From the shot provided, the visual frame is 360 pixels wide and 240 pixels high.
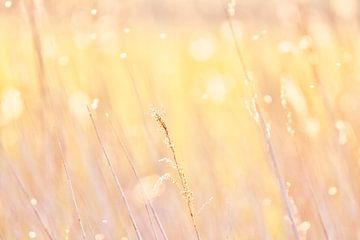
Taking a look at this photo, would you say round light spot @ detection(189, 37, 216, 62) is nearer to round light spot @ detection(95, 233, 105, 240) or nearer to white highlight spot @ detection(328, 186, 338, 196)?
white highlight spot @ detection(328, 186, 338, 196)

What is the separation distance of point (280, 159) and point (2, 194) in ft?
1.75

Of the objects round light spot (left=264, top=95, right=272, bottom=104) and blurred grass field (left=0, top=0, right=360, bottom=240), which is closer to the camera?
blurred grass field (left=0, top=0, right=360, bottom=240)

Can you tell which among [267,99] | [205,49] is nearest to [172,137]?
[267,99]

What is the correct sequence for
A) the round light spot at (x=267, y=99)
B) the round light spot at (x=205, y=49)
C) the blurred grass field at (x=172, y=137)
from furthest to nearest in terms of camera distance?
1. the round light spot at (x=205, y=49)
2. the round light spot at (x=267, y=99)
3. the blurred grass field at (x=172, y=137)

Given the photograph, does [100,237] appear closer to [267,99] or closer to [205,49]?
[267,99]

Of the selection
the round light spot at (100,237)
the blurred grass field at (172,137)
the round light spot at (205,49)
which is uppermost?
the round light spot at (205,49)

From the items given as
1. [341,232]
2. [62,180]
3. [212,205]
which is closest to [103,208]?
[62,180]

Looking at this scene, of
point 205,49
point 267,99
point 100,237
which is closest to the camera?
point 100,237

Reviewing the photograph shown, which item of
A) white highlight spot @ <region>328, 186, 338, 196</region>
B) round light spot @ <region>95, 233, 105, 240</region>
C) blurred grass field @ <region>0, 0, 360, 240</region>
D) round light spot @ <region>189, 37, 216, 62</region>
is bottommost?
white highlight spot @ <region>328, 186, 338, 196</region>

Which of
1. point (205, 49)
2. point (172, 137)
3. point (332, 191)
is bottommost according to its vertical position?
point (332, 191)

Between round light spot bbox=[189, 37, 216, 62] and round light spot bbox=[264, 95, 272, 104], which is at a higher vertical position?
round light spot bbox=[189, 37, 216, 62]

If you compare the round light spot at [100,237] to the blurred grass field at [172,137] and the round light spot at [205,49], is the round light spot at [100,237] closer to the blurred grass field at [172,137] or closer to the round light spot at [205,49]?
the blurred grass field at [172,137]

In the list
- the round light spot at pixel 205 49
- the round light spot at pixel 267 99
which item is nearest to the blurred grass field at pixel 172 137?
the round light spot at pixel 267 99

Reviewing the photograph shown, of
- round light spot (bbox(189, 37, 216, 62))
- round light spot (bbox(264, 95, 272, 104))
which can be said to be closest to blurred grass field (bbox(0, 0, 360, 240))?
round light spot (bbox(264, 95, 272, 104))
